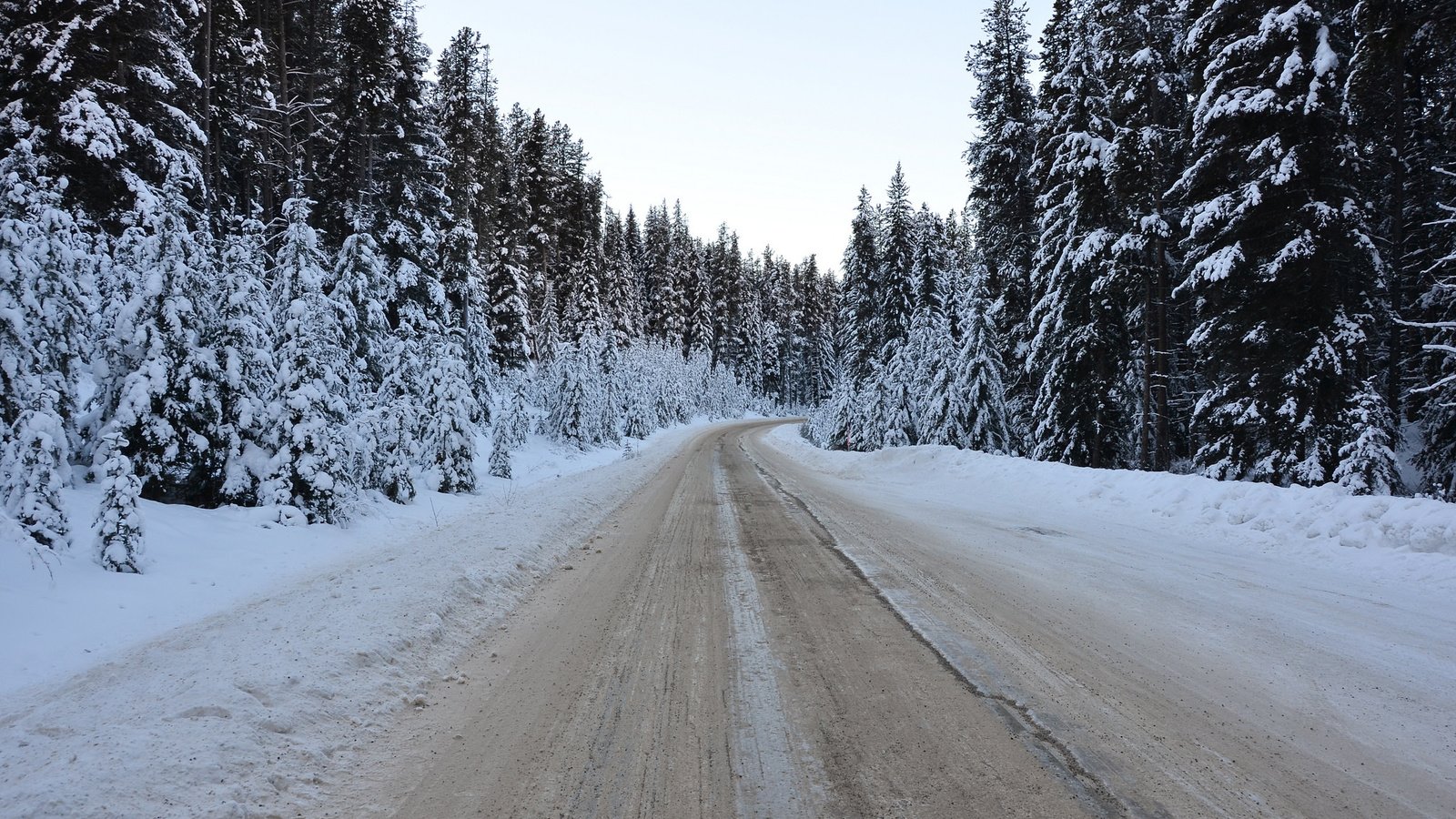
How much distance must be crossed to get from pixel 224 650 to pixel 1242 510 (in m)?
11.9

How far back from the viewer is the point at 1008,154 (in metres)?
22.3

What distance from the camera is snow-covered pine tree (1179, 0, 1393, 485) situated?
1233 cm

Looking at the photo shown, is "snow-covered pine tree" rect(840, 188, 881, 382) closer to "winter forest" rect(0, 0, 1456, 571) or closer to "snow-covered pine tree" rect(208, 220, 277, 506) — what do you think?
"winter forest" rect(0, 0, 1456, 571)

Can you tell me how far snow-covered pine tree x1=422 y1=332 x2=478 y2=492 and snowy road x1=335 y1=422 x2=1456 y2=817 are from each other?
7.84 m

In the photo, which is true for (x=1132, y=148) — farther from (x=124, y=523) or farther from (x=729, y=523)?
(x=124, y=523)

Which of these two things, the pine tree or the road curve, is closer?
the road curve


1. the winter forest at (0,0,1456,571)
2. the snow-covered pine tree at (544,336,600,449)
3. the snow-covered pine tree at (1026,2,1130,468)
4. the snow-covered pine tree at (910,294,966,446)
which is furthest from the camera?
the snow-covered pine tree at (544,336,600,449)

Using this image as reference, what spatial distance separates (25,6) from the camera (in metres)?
13.8

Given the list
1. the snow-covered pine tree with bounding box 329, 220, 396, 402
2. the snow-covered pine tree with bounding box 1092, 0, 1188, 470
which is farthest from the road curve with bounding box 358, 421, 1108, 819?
the snow-covered pine tree with bounding box 1092, 0, 1188, 470

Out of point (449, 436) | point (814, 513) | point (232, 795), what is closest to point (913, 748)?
point (232, 795)

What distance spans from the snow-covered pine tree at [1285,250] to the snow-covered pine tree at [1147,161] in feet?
7.31

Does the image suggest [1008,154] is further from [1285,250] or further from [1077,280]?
[1285,250]

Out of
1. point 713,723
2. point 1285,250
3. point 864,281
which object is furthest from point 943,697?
point 864,281

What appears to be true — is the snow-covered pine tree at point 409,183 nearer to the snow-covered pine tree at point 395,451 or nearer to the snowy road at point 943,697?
the snow-covered pine tree at point 395,451
